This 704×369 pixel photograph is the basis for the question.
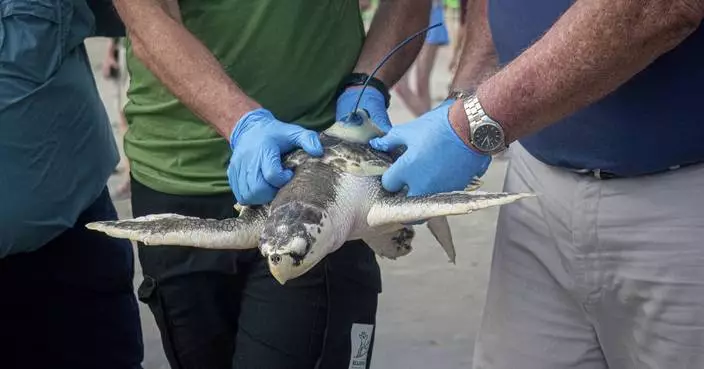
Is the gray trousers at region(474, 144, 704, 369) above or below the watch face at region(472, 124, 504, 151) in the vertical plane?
below

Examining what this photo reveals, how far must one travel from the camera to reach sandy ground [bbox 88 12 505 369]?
3.55 metres

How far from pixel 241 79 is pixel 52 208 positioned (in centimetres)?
52

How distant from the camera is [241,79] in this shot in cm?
214

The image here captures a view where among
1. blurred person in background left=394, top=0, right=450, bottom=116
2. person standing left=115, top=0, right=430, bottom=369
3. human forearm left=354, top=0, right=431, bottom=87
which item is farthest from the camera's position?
blurred person in background left=394, top=0, right=450, bottom=116

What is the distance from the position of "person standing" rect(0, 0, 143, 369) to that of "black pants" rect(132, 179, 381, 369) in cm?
19

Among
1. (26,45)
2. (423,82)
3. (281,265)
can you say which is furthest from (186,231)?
(423,82)

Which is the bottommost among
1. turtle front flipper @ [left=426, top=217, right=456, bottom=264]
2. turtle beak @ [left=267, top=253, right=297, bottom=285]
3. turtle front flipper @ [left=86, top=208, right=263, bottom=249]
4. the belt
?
turtle beak @ [left=267, top=253, right=297, bottom=285]

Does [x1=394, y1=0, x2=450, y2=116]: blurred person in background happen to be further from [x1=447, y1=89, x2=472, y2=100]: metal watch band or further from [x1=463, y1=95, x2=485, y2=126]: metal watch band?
[x1=463, y1=95, x2=485, y2=126]: metal watch band

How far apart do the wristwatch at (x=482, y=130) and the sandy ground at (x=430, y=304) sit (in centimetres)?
192

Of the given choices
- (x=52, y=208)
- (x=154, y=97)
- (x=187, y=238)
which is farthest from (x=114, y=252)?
(x=187, y=238)

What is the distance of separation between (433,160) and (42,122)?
37.4 inches

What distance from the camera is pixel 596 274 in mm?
1854

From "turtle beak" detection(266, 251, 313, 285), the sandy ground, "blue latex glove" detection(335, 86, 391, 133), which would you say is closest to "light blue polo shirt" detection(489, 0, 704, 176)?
"blue latex glove" detection(335, 86, 391, 133)

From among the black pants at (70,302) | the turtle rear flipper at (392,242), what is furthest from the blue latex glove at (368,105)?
the black pants at (70,302)
